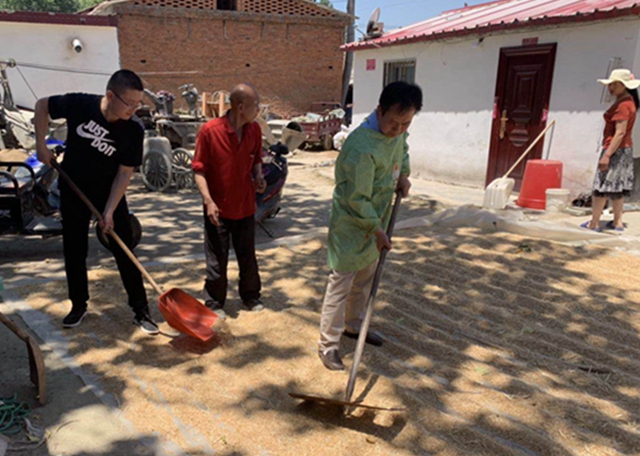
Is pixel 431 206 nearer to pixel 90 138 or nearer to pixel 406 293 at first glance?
pixel 406 293

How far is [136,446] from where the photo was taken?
2.41 m

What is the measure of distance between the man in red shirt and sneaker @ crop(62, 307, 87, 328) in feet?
2.73

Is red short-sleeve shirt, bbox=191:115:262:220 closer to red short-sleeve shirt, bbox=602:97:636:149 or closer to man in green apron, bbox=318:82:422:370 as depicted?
man in green apron, bbox=318:82:422:370

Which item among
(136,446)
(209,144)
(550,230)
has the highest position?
(209,144)

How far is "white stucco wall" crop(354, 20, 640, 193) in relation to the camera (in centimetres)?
718

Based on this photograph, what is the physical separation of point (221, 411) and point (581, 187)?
6.56m

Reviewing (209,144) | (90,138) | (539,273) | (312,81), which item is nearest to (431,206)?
(539,273)

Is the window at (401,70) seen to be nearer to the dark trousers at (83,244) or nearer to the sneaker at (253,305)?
the sneaker at (253,305)

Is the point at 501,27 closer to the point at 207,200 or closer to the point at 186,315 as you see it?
the point at 207,200

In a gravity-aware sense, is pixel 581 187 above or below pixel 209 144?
below

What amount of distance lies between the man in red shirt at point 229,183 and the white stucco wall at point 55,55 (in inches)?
596

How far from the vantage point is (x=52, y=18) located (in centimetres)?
1579

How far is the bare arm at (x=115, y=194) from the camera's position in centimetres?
318

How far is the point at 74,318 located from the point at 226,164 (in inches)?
57.0
